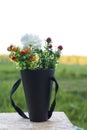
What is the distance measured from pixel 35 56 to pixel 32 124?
35 centimetres

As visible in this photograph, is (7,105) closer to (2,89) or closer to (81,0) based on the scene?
(2,89)

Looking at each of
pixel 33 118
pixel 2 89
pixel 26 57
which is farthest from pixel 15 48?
pixel 2 89

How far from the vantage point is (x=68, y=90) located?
12.3 feet

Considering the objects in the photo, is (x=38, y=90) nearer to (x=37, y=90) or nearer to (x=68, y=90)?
(x=37, y=90)

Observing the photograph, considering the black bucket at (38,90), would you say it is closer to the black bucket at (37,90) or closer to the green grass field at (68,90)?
the black bucket at (37,90)

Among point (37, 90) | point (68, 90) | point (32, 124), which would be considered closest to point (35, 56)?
point (37, 90)

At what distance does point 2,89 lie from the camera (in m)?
3.70

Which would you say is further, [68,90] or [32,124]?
[68,90]

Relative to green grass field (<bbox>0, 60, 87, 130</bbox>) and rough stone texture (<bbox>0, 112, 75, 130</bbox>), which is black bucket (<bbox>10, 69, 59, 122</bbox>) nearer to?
rough stone texture (<bbox>0, 112, 75, 130</bbox>)

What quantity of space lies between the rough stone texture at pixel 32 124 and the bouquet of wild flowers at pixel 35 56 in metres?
0.29

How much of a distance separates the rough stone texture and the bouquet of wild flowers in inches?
11.4

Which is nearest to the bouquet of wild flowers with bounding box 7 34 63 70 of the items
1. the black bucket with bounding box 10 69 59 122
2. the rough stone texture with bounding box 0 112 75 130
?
the black bucket with bounding box 10 69 59 122

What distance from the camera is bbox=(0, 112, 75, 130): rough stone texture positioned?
1845 mm

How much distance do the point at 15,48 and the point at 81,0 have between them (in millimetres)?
1622
